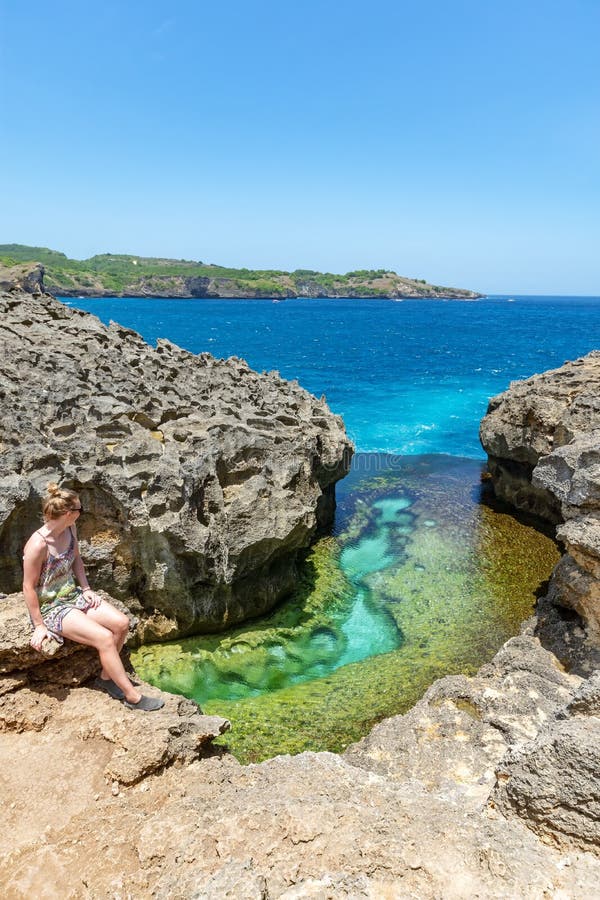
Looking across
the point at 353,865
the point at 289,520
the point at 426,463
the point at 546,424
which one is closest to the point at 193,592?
the point at 289,520

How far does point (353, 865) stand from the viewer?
14.1 feet

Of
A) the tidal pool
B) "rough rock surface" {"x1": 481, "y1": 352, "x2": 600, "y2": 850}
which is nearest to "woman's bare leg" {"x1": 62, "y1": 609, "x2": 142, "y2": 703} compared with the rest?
"rough rock surface" {"x1": 481, "y1": 352, "x2": 600, "y2": 850}

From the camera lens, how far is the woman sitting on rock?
21.2 ft

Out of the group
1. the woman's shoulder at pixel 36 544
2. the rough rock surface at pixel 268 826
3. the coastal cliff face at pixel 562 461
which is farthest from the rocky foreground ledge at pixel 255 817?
the coastal cliff face at pixel 562 461

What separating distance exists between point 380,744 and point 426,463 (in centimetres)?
2176

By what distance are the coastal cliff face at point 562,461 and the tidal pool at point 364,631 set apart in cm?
165

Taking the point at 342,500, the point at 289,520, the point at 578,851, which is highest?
the point at 578,851

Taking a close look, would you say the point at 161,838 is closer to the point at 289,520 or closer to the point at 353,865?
the point at 353,865

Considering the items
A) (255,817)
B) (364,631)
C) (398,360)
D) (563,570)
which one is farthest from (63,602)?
(398,360)

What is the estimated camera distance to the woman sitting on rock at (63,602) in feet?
21.2

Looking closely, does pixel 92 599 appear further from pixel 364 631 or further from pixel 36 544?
pixel 364 631

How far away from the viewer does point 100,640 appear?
655 cm

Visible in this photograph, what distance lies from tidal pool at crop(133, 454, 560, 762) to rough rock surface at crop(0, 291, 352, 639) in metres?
1.01

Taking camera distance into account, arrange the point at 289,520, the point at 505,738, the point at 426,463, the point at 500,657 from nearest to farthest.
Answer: the point at 505,738 → the point at 500,657 → the point at 289,520 → the point at 426,463
